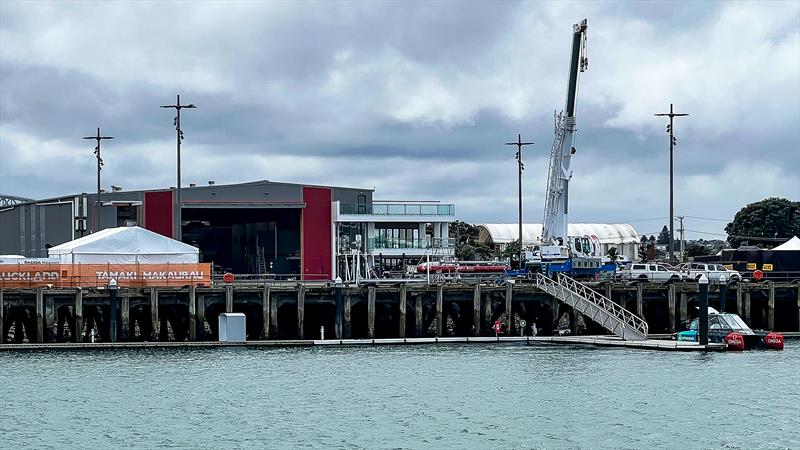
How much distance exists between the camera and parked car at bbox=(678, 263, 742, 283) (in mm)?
89356

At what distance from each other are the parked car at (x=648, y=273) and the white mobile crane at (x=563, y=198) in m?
1.91

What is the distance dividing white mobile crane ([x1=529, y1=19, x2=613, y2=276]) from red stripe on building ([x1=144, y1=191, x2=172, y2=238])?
3135 centimetres

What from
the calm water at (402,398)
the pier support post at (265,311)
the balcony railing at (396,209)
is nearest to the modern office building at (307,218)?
the balcony railing at (396,209)

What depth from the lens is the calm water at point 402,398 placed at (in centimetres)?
4809

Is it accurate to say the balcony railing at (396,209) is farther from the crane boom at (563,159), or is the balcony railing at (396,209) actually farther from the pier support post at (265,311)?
the pier support post at (265,311)

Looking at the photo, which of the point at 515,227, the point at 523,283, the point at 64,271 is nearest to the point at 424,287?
the point at 523,283

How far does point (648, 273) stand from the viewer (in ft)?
307

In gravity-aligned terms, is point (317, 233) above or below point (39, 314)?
above

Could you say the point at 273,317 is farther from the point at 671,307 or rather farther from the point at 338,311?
the point at 671,307

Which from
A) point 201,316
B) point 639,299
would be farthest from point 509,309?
point 201,316

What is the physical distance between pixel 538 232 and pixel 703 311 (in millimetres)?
115147

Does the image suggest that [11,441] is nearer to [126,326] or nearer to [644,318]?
[126,326]

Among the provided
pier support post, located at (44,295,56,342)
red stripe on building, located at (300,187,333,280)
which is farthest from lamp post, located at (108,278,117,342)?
red stripe on building, located at (300,187,333,280)

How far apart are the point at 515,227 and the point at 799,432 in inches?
5617
